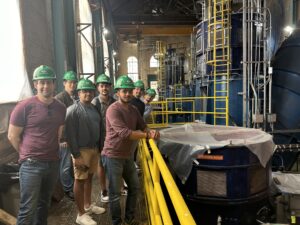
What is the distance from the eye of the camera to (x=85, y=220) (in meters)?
3.37

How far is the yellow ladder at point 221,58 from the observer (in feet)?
26.0

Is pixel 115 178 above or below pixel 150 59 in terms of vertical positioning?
below

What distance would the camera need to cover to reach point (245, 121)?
283 inches

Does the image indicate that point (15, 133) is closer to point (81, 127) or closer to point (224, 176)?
point (81, 127)

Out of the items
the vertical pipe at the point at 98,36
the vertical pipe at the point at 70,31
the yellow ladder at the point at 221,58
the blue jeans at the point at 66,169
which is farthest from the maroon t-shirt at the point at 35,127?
the vertical pipe at the point at 98,36

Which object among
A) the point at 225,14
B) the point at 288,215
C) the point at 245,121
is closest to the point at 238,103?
the point at 245,121

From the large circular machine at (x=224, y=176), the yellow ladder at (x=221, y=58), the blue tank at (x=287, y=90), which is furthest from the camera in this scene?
the yellow ladder at (x=221, y=58)

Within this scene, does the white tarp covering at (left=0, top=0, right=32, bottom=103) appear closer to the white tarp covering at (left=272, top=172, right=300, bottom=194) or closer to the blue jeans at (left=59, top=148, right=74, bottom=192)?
the blue jeans at (left=59, top=148, right=74, bottom=192)

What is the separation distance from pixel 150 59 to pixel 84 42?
19033mm

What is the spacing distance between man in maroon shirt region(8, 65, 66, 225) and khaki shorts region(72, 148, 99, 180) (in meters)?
0.56

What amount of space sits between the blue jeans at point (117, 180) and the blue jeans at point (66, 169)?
1223mm

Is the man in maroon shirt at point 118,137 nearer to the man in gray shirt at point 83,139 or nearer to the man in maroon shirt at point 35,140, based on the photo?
the man in gray shirt at point 83,139

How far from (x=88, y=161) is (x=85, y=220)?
0.74 metres

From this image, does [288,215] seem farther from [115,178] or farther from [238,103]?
[238,103]
